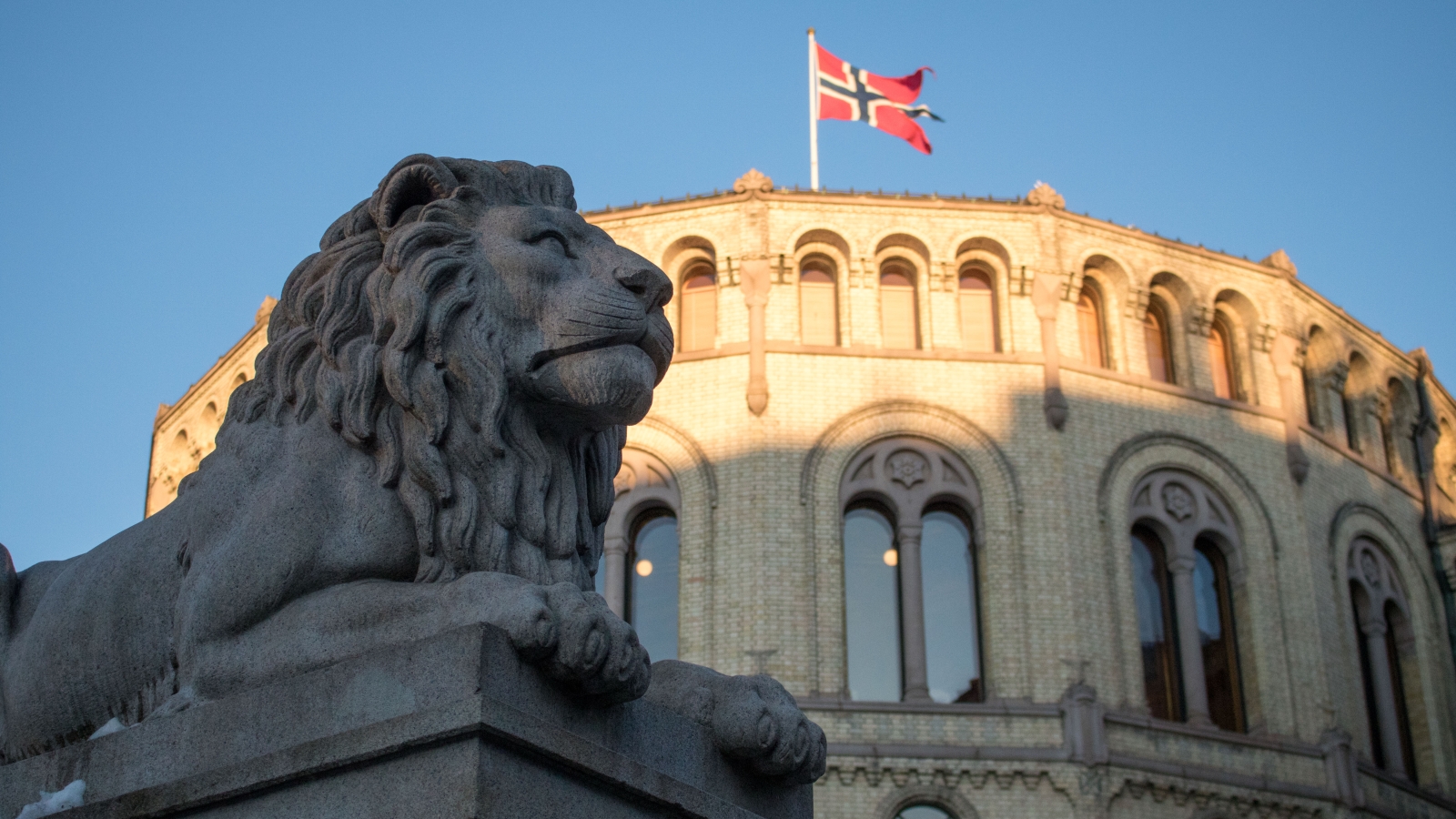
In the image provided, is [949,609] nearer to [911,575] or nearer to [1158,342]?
[911,575]

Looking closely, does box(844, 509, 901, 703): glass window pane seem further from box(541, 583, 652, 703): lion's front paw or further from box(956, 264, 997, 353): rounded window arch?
box(541, 583, 652, 703): lion's front paw

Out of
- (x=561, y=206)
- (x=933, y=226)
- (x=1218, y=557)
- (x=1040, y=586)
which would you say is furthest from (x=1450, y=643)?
(x=561, y=206)

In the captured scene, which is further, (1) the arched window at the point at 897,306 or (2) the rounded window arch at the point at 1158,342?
(2) the rounded window arch at the point at 1158,342

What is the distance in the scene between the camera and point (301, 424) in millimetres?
4059

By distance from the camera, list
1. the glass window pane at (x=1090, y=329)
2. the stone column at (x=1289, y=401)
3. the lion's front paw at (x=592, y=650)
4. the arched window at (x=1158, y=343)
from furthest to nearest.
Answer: the arched window at (x=1158, y=343), the stone column at (x=1289, y=401), the glass window pane at (x=1090, y=329), the lion's front paw at (x=592, y=650)

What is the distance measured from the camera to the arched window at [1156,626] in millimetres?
27516

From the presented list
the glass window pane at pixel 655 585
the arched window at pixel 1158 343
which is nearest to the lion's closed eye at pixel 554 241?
the glass window pane at pixel 655 585

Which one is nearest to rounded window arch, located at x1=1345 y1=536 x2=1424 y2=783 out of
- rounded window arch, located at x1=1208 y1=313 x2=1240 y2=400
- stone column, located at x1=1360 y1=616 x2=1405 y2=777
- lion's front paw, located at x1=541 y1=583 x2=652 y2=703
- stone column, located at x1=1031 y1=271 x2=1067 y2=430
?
stone column, located at x1=1360 y1=616 x2=1405 y2=777

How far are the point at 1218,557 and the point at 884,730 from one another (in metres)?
7.11

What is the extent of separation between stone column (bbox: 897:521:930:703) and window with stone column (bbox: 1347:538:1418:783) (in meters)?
8.22

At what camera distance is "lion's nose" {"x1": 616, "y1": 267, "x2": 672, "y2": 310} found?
4.04m

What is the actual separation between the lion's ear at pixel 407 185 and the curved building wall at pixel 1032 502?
21.5m

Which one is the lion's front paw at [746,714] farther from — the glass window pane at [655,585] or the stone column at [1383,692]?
the stone column at [1383,692]

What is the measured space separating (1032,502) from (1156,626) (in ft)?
9.50
